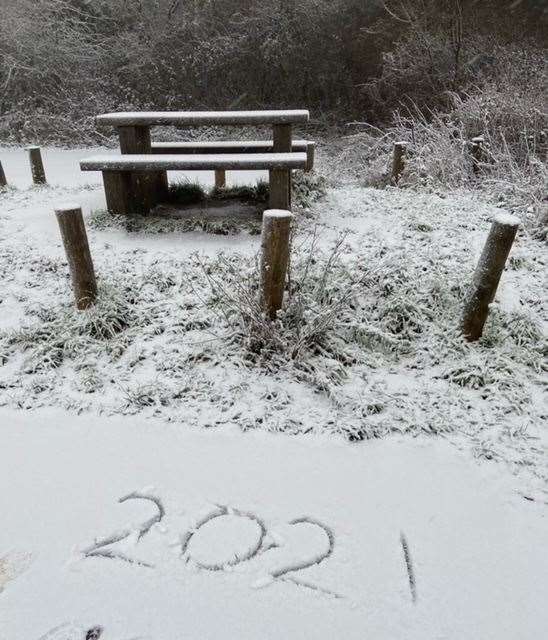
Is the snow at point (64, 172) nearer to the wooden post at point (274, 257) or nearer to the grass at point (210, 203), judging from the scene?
the grass at point (210, 203)

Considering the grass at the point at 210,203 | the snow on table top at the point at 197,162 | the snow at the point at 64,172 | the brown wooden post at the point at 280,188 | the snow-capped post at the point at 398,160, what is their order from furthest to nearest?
the snow at the point at 64,172 < the snow-capped post at the point at 398,160 < the grass at the point at 210,203 < the brown wooden post at the point at 280,188 < the snow on table top at the point at 197,162

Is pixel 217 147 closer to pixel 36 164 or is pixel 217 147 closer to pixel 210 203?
A: pixel 210 203

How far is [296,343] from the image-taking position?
302cm

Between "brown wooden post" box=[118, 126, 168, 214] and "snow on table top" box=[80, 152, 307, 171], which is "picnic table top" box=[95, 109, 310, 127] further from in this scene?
"snow on table top" box=[80, 152, 307, 171]

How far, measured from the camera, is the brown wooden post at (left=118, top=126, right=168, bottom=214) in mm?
4820

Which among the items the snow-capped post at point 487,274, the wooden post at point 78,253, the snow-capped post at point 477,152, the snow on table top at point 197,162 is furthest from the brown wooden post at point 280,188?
the snow-capped post at point 477,152

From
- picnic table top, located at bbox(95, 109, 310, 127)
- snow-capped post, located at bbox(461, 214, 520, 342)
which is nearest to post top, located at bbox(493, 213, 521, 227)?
snow-capped post, located at bbox(461, 214, 520, 342)

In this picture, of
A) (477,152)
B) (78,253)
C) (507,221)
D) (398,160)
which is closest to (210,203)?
(78,253)

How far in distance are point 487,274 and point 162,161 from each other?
9.48 feet

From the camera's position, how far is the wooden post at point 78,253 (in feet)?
10.3

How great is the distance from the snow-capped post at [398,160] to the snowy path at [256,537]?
16.8 feet

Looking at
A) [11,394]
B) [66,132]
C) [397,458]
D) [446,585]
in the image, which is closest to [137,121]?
[11,394]

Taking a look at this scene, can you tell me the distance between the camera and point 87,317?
11.0 ft

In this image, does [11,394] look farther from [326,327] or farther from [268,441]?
[326,327]
